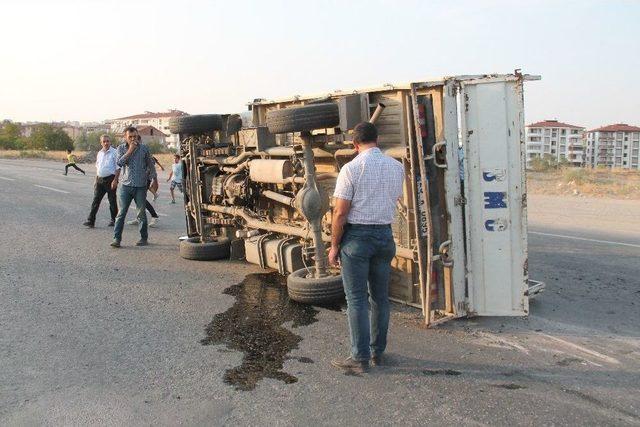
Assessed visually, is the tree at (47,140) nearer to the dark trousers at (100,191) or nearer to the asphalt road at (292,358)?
the dark trousers at (100,191)

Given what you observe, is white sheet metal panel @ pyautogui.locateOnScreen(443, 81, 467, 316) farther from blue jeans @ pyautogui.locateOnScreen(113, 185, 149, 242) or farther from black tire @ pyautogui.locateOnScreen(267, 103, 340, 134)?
blue jeans @ pyautogui.locateOnScreen(113, 185, 149, 242)

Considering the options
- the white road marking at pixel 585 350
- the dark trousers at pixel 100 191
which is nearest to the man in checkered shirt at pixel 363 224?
the white road marking at pixel 585 350

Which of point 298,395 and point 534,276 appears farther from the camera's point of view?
point 534,276

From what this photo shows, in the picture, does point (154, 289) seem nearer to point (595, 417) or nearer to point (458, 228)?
point (458, 228)

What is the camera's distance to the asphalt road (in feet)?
13.2

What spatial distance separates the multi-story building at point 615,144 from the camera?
462 ft

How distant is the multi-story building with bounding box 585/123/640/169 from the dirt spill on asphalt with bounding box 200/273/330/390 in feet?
481

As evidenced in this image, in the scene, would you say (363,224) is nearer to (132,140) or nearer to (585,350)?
(585,350)

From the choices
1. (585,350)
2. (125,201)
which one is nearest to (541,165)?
(125,201)

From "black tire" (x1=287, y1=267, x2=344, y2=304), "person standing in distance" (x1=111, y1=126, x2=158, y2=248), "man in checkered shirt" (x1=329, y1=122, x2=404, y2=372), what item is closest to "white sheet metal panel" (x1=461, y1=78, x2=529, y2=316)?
"man in checkered shirt" (x1=329, y1=122, x2=404, y2=372)

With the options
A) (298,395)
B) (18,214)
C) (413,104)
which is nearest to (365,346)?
(298,395)

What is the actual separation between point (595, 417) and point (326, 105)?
12.2 ft

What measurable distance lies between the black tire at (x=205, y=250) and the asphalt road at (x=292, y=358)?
147mm

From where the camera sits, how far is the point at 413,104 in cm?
544
